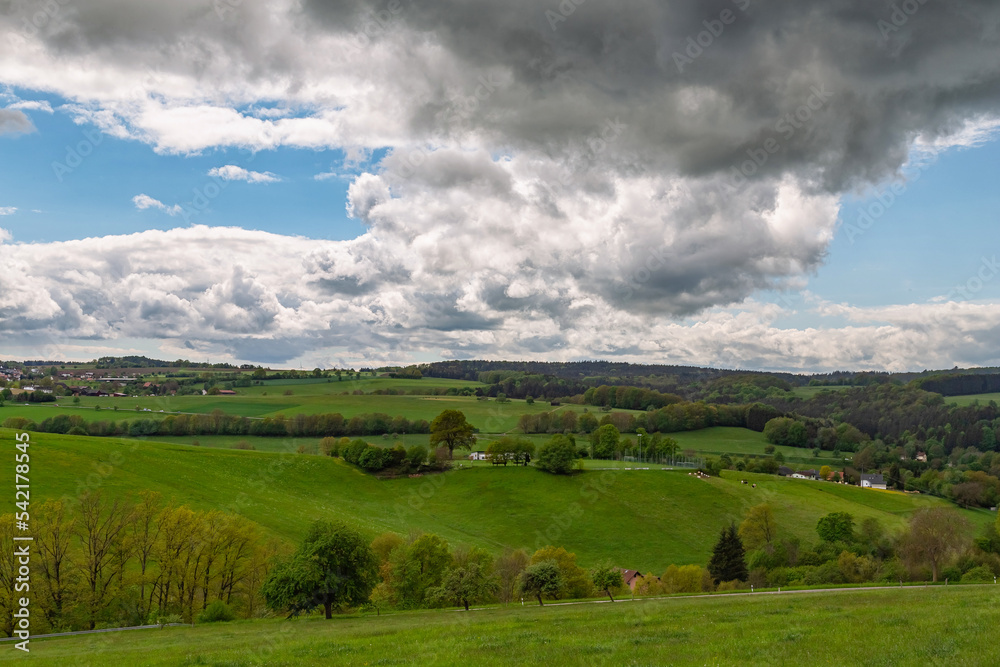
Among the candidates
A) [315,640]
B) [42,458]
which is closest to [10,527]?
[315,640]

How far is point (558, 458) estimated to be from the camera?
11381 cm

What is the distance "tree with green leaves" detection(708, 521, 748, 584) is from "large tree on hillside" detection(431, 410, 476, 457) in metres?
62.3

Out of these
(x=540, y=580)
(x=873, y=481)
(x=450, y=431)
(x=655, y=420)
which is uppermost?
(x=450, y=431)

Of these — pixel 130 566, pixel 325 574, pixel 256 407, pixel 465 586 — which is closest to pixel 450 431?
pixel 130 566

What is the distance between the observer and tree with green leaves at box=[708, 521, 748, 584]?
2842 inches

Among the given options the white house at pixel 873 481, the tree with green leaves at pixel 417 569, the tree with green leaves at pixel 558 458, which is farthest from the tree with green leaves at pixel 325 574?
the white house at pixel 873 481

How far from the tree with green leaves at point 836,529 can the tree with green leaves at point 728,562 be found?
19.4 m

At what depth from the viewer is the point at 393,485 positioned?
111 meters

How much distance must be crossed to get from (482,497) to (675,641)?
3491 inches

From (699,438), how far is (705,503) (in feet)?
262

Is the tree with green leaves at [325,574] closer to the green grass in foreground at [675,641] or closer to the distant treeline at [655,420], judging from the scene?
the green grass in foreground at [675,641]

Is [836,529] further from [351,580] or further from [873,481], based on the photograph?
[873,481]

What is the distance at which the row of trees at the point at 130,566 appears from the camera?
4253 centimetres

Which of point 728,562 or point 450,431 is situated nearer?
point 728,562
